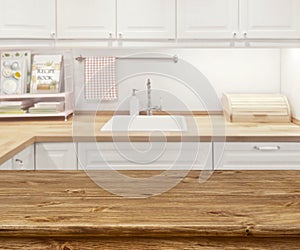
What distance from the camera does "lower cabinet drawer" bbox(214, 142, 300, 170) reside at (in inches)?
112

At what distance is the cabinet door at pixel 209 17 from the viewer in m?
3.24

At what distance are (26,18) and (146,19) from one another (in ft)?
2.41

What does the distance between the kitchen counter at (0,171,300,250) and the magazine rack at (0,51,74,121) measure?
7.29 feet

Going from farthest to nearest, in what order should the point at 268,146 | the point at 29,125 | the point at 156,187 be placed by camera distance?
the point at 29,125
the point at 268,146
the point at 156,187

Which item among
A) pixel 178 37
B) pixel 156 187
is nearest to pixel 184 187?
pixel 156 187

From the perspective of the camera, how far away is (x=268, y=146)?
2.86 meters

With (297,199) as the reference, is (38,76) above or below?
above

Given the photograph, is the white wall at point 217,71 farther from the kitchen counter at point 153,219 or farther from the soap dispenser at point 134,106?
the kitchen counter at point 153,219

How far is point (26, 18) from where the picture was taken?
324cm

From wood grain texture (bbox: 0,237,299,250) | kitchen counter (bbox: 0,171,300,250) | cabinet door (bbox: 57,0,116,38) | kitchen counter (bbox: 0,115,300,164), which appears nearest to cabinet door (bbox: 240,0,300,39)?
kitchen counter (bbox: 0,115,300,164)

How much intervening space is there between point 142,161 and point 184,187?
1.68m

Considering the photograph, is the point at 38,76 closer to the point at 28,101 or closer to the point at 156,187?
the point at 28,101

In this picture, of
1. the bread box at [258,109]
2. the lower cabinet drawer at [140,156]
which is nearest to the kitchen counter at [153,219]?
the lower cabinet drawer at [140,156]

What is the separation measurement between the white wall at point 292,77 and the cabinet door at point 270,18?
160 millimetres
